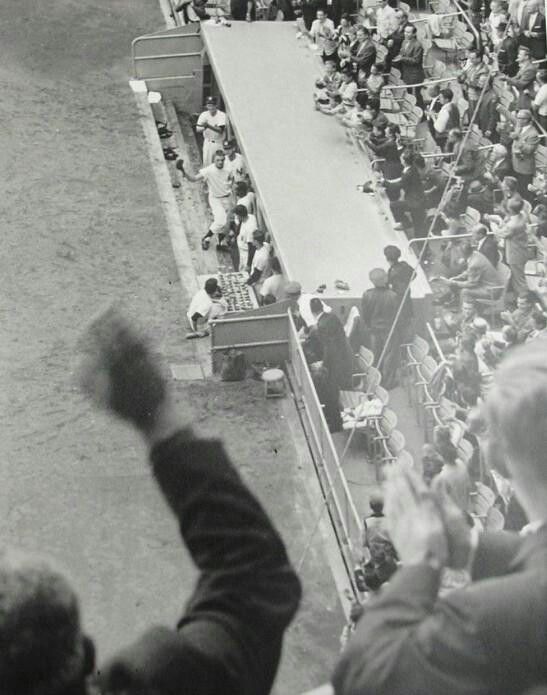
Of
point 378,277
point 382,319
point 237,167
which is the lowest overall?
point 237,167

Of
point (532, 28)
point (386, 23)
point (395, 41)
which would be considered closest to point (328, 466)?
point (532, 28)

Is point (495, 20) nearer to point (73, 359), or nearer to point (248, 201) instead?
point (248, 201)

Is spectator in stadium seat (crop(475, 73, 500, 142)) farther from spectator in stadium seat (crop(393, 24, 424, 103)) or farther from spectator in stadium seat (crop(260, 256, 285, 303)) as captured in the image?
spectator in stadium seat (crop(260, 256, 285, 303))

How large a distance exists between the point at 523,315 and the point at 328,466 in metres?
2.66

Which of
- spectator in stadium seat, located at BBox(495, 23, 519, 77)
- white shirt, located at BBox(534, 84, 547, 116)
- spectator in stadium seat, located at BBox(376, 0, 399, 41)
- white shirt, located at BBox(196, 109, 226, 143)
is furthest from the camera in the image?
spectator in stadium seat, located at BBox(376, 0, 399, 41)

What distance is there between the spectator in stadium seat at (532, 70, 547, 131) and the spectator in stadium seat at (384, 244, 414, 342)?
3.95 meters

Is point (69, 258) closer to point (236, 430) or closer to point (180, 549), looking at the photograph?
point (236, 430)

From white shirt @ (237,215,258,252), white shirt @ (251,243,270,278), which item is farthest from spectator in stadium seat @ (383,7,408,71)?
white shirt @ (251,243,270,278)

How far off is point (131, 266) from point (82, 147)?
393 cm

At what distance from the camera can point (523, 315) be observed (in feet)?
44.9

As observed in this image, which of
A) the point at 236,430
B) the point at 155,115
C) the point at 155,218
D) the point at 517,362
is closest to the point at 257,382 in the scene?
the point at 236,430

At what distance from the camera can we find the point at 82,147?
2081 cm

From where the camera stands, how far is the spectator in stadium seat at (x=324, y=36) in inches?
834

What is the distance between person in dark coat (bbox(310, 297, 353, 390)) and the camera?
45.9 ft
